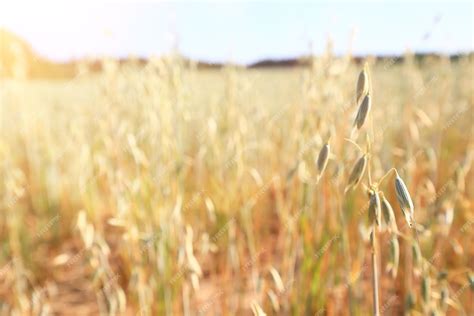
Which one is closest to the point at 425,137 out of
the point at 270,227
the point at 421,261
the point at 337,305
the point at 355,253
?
the point at 270,227

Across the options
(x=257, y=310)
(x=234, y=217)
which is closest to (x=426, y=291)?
(x=257, y=310)

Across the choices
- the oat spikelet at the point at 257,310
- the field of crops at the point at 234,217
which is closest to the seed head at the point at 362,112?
the field of crops at the point at 234,217

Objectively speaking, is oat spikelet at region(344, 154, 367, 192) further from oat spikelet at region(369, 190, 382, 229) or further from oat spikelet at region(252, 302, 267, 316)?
oat spikelet at region(252, 302, 267, 316)

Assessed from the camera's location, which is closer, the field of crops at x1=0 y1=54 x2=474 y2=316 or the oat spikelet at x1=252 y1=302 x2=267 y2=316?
the oat spikelet at x1=252 y1=302 x2=267 y2=316

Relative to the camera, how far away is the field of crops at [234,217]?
3.57 feet

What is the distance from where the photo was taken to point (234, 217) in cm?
144

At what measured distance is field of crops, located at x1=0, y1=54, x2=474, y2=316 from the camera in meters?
1.09

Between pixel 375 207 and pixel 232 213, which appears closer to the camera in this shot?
pixel 375 207

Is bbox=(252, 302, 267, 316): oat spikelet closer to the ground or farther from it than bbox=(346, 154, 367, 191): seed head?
closer to the ground

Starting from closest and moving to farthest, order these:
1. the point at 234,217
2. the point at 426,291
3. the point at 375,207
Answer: the point at 375,207 < the point at 426,291 < the point at 234,217

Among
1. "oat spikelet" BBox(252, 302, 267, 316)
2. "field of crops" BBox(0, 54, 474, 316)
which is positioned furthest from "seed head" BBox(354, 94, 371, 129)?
"oat spikelet" BBox(252, 302, 267, 316)

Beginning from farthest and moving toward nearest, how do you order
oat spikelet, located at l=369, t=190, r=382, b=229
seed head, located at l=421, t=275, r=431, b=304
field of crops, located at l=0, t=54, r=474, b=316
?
field of crops, located at l=0, t=54, r=474, b=316 < seed head, located at l=421, t=275, r=431, b=304 < oat spikelet, located at l=369, t=190, r=382, b=229

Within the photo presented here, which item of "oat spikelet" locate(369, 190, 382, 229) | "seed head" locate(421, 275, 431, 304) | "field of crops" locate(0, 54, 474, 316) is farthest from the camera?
"field of crops" locate(0, 54, 474, 316)

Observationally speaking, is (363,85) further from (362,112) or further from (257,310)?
(257,310)
